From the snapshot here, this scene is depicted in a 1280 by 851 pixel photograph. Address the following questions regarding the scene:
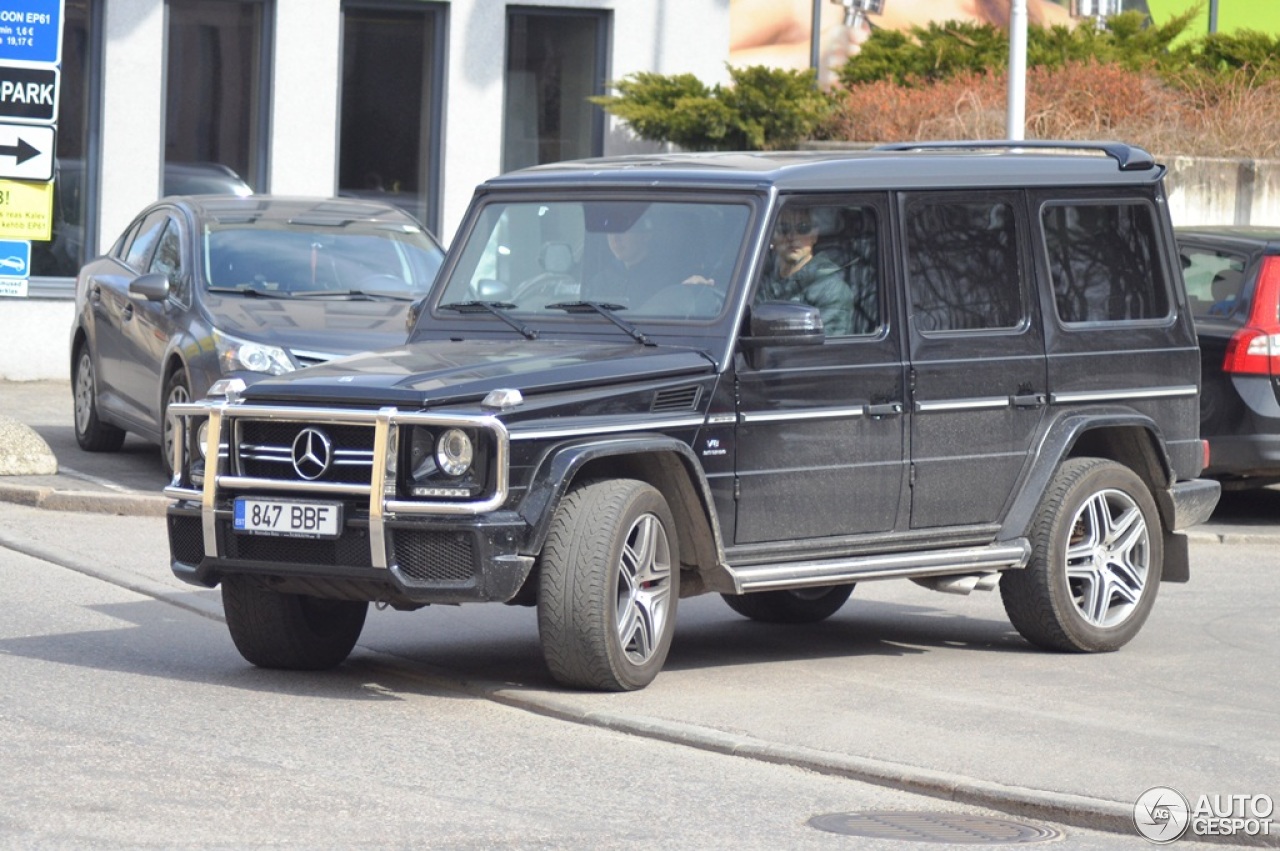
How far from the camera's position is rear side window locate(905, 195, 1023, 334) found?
31.1ft

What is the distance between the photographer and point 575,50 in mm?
24016

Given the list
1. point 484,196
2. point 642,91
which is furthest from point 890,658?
point 642,91

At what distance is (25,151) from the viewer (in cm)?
1575

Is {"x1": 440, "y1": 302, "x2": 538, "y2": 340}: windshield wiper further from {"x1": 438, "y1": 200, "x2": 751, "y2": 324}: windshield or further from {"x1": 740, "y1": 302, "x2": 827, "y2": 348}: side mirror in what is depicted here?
{"x1": 740, "y1": 302, "x2": 827, "y2": 348}: side mirror

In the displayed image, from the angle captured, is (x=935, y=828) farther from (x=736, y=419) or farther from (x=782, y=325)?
(x=782, y=325)

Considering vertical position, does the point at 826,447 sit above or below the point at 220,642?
above

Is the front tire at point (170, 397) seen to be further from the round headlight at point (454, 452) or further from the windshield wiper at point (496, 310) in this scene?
the round headlight at point (454, 452)

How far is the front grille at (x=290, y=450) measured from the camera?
798 cm

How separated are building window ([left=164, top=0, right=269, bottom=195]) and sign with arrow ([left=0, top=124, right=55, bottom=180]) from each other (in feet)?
20.7

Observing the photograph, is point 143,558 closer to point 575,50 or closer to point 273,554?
point 273,554

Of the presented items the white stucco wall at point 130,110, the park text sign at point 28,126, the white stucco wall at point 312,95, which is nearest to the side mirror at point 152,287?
the park text sign at point 28,126

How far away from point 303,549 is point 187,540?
63 centimetres

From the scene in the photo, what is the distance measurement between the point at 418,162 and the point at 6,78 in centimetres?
790

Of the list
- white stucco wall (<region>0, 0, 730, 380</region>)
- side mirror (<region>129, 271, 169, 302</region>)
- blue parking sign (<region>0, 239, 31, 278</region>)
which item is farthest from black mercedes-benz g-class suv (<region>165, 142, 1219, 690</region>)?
white stucco wall (<region>0, 0, 730, 380</region>)
